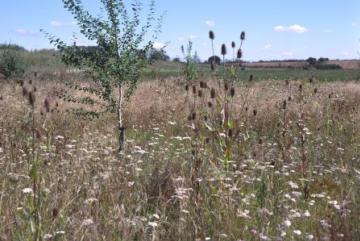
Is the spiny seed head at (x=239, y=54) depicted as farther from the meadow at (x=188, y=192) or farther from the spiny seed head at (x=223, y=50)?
the meadow at (x=188, y=192)

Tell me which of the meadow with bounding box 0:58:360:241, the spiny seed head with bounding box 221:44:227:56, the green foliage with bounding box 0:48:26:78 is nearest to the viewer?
the meadow with bounding box 0:58:360:241

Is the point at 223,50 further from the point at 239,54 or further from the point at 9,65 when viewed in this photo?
the point at 9,65

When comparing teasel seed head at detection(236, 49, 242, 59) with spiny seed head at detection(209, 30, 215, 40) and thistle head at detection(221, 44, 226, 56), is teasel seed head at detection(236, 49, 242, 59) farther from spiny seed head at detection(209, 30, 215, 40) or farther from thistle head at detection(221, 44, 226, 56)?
spiny seed head at detection(209, 30, 215, 40)

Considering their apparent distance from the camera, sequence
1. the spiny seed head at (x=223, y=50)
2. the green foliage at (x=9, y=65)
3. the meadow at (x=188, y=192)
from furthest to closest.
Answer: the green foliage at (x=9, y=65), the spiny seed head at (x=223, y=50), the meadow at (x=188, y=192)

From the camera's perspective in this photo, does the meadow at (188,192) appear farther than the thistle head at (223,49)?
No

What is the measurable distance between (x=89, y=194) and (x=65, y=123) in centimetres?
641

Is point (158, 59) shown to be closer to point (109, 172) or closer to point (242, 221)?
point (109, 172)

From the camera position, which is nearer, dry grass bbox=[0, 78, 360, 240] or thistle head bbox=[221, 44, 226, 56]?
dry grass bbox=[0, 78, 360, 240]

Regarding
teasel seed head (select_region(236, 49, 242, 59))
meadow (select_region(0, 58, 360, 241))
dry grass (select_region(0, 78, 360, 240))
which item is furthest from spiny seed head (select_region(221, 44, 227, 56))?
dry grass (select_region(0, 78, 360, 240))

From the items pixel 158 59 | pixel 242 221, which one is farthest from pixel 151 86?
pixel 242 221

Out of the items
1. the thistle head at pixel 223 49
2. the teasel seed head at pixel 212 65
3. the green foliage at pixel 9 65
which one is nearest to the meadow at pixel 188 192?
the teasel seed head at pixel 212 65

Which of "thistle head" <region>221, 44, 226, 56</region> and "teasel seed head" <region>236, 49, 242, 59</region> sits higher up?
"thistle head" <region>221, 44, 226, 56</region>

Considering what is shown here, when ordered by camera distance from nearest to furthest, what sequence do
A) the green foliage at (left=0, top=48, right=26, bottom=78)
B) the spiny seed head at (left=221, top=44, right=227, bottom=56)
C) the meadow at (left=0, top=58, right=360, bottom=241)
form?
the meadow at (left=0, top=58, right=360, bottom=241) < the spiny seed head at (left=221, top=44, right=227, bottom=56) < the green foliage at (left=0, top=48, right=26, bottom=78)

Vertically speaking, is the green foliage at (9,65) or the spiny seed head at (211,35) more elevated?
the spiny seed head at (211,35)
